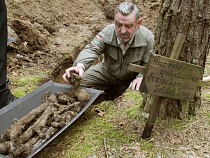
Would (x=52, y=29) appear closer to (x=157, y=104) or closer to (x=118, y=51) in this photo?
(x=118, y=51)

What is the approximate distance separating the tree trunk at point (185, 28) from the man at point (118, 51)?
1030 millimetres

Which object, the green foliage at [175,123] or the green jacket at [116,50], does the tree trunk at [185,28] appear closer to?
the green foliage at [175,123]

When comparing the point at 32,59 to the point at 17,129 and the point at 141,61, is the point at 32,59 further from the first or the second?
the point at 17,129

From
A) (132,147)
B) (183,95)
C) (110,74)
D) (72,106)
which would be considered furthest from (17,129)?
(110,74)

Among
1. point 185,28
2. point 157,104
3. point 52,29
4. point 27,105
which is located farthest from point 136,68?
point 52,29

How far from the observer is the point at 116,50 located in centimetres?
410

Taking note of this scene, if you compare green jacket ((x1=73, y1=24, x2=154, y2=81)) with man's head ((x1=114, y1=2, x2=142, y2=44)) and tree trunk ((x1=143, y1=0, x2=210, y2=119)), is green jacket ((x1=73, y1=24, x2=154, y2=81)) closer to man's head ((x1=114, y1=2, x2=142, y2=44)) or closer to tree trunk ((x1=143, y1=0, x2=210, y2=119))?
man's head ((x1=114, y1=2, x2=142, y2=44))

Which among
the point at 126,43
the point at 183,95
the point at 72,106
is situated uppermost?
the point at 126,43

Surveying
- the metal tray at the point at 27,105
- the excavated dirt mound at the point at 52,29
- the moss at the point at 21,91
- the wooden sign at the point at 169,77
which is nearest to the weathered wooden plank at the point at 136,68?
the wooden sign at the point at 169,77

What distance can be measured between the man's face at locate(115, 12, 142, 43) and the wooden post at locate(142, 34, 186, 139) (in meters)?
1.46

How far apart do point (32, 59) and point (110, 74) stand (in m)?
1.90

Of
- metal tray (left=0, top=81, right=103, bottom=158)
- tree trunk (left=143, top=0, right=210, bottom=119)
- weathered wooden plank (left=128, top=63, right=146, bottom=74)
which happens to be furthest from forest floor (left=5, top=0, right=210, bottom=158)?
weathered wooden plank (left=128, top=63, right=146, bottom=74)

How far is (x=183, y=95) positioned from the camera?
90.4 inches

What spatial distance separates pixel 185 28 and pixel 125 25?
1.29 m
